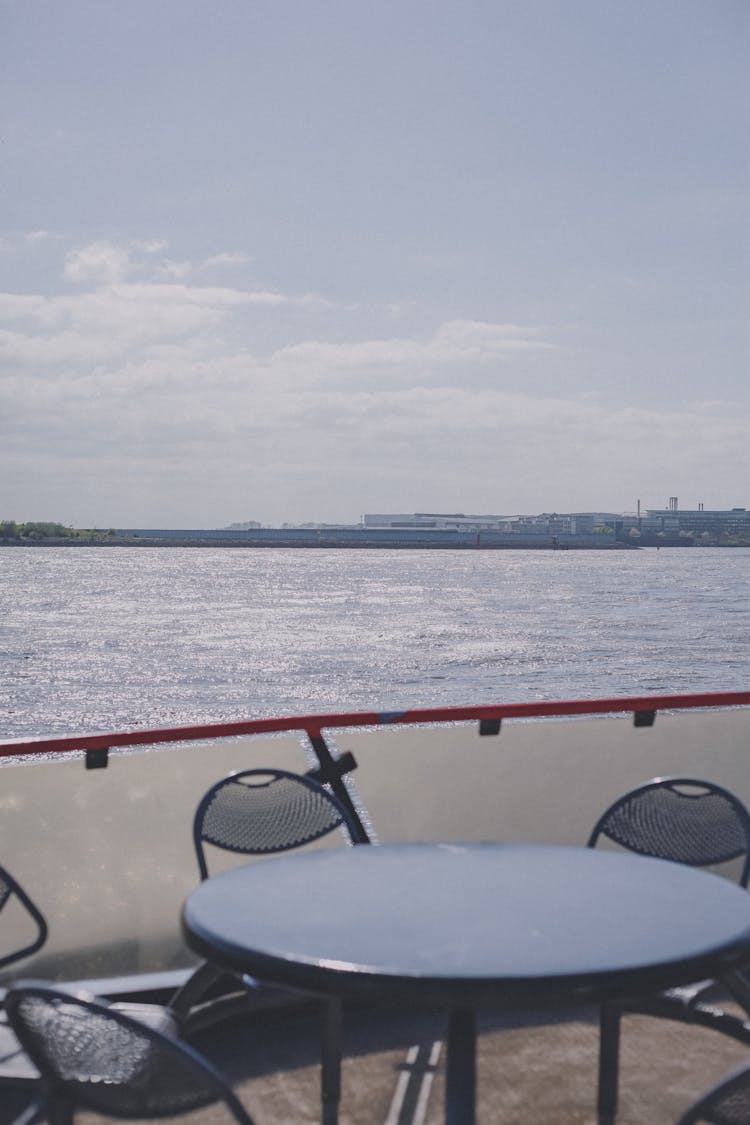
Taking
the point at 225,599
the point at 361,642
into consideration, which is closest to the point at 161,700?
the point at 361,642

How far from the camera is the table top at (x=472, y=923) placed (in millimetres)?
2051

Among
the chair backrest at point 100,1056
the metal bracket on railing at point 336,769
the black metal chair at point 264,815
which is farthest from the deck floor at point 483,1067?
the chair backrest at point 100,1056

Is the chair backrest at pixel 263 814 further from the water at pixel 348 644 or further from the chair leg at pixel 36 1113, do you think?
the water at pixel 348 644

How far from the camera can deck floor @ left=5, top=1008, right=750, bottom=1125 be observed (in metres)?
3.31

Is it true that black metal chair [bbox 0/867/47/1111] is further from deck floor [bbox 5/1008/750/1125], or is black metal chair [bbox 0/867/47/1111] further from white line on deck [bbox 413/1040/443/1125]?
white line on deck [bbox 413/1040/443/1125]

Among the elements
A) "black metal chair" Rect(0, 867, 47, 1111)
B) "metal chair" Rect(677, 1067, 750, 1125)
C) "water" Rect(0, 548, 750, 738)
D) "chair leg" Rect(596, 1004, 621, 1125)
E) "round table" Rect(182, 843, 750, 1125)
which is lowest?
"water" Rect(0, 548, 750, 738)

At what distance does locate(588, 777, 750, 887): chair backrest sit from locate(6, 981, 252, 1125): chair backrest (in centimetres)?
177

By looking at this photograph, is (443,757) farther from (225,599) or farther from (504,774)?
(225,599)

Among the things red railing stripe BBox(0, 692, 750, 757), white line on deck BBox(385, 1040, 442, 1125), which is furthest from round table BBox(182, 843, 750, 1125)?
red railing stripe BBox(0, 692, 750, 757)

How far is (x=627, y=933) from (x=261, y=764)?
2173 mm

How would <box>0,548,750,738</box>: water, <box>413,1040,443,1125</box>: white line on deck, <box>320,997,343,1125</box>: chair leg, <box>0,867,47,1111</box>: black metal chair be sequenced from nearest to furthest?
1. <box>0,867,47,1111</box>: black metal chair
2. <box>320,997,343,1125</box>: chair leg
3. <box>413,1040,443,1125</box>: white line on deck
4. <box>0,548,750,738</box>: water

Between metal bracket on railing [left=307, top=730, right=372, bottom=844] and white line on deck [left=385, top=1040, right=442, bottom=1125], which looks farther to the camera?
metal bracket on railing [left=307, top=730, right=372, bottom=844]

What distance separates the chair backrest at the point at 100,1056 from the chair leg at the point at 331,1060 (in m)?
1.29

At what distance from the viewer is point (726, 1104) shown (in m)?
1.83
